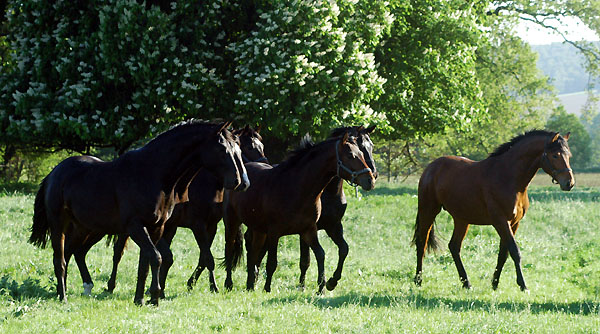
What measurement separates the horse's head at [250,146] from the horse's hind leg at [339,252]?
203 centimetres

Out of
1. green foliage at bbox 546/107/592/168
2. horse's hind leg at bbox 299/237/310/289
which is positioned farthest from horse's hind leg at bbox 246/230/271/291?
green foliage at bbox 546/107/592/168

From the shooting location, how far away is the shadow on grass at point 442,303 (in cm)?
923

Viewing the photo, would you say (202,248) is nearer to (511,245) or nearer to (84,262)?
(84,262)

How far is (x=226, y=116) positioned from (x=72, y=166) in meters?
11.7

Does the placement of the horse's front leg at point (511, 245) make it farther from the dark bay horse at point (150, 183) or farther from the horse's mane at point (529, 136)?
the dark bay horse at point (150, 183)

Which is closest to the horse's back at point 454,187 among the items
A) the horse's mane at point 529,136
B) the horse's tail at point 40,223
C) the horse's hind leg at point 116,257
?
the horse's mane at point 529,136

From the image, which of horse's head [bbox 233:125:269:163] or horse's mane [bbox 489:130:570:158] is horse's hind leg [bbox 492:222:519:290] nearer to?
horse's mane [bbox 489:130:570:158]

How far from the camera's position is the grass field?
7.45 metres

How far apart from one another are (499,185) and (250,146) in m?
4.61

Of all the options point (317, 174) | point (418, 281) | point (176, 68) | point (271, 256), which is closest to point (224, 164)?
point (317, 174)

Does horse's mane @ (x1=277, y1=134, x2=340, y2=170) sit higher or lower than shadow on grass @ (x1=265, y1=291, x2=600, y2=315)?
higher

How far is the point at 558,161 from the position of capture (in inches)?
429

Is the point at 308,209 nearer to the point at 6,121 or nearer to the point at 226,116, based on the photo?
the point at 226,116

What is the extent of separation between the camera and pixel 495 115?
38.1 m
